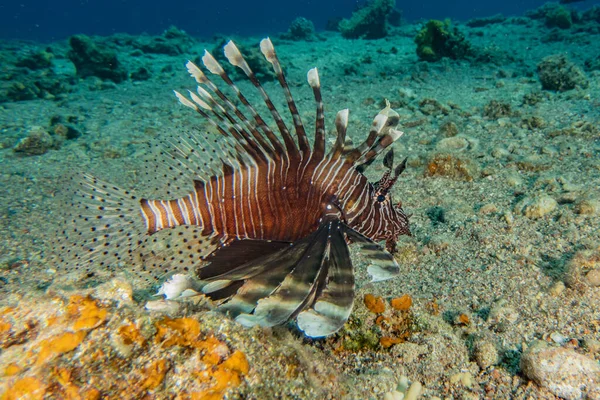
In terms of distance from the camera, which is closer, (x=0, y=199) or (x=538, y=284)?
(x=538, y=284)

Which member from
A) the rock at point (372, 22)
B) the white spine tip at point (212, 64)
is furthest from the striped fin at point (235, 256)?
the rock at point (372, 22)

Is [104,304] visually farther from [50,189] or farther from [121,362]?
[50,189]

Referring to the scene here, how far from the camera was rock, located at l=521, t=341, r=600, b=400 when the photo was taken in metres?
2.14

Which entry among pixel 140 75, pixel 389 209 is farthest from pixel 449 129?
pixel 140 75

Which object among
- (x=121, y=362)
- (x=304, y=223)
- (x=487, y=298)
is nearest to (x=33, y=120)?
(x=304, y=223)

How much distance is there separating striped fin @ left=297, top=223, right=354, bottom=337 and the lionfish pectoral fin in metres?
0.21

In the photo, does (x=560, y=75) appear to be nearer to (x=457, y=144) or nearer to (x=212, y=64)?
(x=457, y=144)

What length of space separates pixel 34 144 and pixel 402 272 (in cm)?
815

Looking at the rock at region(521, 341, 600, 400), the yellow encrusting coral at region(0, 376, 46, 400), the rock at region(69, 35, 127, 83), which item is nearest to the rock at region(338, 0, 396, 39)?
the rock at region(69, 35, 127, 83)

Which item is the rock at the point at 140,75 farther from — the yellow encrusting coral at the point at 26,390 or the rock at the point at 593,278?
the rock at the point at 593,278

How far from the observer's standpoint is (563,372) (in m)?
2.18

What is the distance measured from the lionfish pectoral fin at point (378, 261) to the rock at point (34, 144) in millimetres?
7969

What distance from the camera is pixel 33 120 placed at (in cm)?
948

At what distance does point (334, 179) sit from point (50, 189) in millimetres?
5386
